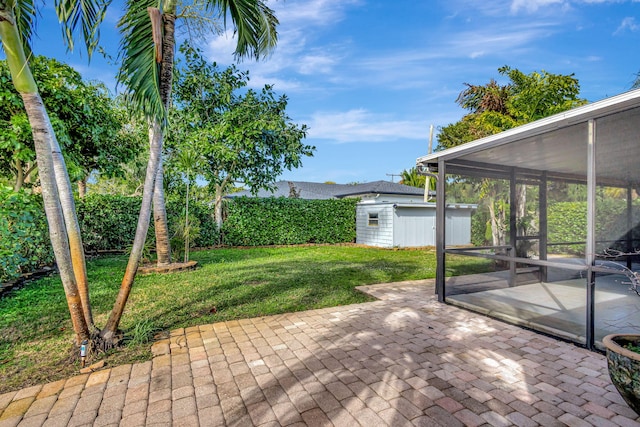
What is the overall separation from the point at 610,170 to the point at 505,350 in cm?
583

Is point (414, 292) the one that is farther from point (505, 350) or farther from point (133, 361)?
point (133, 361)

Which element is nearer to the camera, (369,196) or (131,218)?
(131,218)

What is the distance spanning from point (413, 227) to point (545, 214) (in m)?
7.22

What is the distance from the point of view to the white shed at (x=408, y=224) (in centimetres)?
1346

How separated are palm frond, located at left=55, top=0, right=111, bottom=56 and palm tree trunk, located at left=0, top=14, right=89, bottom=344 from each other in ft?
1.24

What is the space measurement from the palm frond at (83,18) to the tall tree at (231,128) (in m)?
7.67

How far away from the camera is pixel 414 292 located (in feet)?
18.7

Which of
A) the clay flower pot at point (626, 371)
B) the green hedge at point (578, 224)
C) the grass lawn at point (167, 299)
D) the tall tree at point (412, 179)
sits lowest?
the grass lawn at point (167, 299)

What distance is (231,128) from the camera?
440 inches

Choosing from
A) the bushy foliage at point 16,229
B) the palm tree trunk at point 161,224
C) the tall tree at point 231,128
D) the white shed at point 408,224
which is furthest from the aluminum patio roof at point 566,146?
the tall tree at point 231,128

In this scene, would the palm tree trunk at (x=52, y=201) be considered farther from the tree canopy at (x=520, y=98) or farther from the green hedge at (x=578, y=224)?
the tree canopy at (x=520, y=98)

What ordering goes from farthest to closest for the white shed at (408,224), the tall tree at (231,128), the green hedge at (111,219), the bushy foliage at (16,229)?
1. the white shed at (408,224)
2. the tall tree at (231,128)
3. the green hedge at (111,219)
4. the bushy foliage at (16,229)

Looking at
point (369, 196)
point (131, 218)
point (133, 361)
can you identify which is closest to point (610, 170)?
point (133, 361)

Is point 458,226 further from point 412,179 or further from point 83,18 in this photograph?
point 412,179
